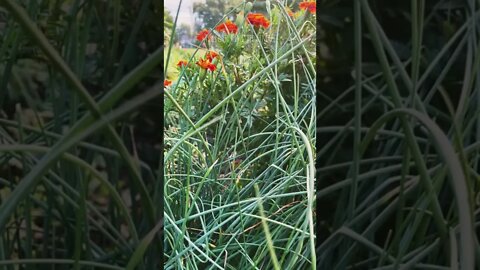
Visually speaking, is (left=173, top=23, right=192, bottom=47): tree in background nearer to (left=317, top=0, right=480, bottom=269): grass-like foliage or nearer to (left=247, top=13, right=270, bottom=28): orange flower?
(left=247, top=13, right=270, bottom=28): orange flower

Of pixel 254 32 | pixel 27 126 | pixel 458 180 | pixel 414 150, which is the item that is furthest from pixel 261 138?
pixel 458 180

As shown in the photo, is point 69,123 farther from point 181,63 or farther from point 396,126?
point 396,126

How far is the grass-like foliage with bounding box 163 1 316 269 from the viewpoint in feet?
3.41

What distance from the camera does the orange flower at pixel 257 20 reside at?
1.04 meters

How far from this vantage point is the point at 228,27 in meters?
1.04

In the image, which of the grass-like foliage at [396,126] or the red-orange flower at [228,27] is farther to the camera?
the red-orange flower at [228,27]

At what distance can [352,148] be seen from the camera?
905 mm

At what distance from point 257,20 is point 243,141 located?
20cm

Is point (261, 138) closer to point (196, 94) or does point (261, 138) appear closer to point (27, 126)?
point (196, 94)

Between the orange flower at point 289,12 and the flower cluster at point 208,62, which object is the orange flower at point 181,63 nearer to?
the flower cluster at point 208,62

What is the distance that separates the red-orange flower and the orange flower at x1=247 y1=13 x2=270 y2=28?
28mm

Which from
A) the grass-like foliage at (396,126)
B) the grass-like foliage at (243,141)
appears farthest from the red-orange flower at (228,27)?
the grass-like foliage at (396,126)

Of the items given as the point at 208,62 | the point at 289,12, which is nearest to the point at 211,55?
the point at 208,62

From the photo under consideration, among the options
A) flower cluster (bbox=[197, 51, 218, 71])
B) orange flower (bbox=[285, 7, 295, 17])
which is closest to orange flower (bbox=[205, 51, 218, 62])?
flower cluster (bbox=[197, 51, 218, 71])
